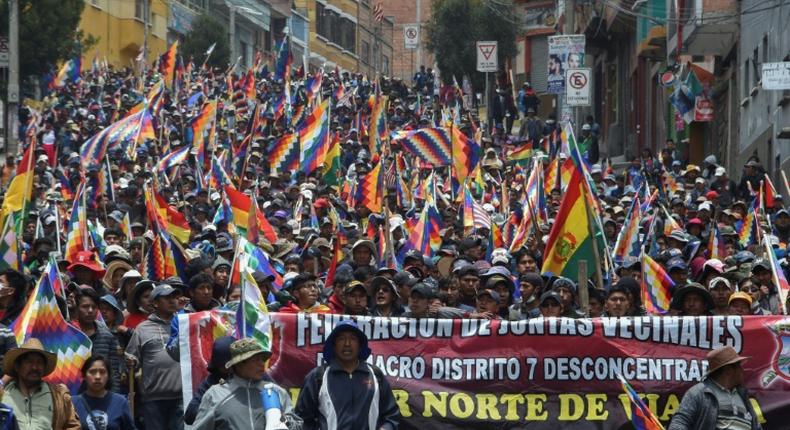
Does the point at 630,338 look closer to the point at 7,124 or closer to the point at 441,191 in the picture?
the point at 441,191

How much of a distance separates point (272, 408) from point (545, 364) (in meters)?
2.69

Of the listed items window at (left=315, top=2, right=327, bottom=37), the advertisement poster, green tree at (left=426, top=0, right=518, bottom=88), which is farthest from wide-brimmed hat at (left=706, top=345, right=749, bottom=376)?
window at (left=315, top=2, right=327, bottom=37)

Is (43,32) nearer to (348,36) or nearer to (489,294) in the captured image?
(489,294)

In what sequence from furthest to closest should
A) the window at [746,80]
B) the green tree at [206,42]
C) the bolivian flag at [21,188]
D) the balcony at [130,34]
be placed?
1. the green tree at [206,42]
2. the balcony at [130,34]
3. the window at [746,80]
4. the bolivian flag at [21,188]

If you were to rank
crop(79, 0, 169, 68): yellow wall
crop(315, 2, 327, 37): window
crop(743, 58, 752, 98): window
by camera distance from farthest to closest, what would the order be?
crop(315, 2, 327, 37): window
crop(79, 0, 169, 68): yellow wall
crop(743, 58, 752, 98): window

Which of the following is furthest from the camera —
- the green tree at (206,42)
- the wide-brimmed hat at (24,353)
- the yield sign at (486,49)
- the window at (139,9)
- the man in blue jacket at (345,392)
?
the window at (139,9)

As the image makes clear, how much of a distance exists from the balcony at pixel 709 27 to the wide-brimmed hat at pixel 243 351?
80.7 feet

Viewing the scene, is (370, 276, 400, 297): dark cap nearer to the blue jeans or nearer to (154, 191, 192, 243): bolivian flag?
the blue jeans

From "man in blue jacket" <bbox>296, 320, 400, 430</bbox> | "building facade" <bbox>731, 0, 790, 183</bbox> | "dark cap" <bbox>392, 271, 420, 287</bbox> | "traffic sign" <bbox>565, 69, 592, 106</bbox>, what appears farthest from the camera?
"traffic sign" <bbox>565, 69, 592, 106</bbox>

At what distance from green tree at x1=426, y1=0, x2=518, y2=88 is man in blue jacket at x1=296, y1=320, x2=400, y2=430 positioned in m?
51.3

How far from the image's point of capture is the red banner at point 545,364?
37.6 ft

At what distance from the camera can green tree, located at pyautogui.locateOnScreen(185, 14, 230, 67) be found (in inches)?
2638

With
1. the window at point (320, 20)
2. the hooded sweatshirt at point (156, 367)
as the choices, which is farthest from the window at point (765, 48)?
the window at point (320, 20)

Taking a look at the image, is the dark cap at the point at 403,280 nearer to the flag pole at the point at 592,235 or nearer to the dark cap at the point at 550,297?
the flag pole at the point at 592,235
